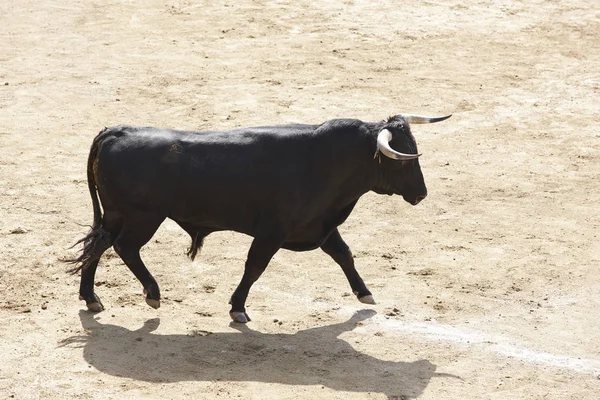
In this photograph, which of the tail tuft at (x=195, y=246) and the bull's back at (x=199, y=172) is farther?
the tail tuft at (x=195, y=246)

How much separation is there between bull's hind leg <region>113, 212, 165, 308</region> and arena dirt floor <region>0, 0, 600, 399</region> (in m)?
→ 0.34

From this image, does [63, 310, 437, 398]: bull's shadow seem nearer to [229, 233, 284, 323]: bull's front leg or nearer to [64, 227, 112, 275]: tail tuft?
[229, 233, 284, 323]: bull's front leg

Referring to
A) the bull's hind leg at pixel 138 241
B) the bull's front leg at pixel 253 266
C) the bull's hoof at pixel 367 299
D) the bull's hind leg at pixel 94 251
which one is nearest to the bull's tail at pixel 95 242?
the bull's hind leg at pixel 94 251

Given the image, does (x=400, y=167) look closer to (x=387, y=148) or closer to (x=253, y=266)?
(x=387, y=148)

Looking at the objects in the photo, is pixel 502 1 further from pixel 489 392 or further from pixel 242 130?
pixel 489 392

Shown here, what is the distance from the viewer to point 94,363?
934 centimetres

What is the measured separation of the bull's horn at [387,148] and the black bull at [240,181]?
0.03ft

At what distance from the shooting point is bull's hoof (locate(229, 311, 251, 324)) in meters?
10.1

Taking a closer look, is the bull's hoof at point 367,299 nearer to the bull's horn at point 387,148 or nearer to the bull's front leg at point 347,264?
the bull's front leg at point 347,264

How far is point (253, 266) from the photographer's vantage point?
10086 millimetres

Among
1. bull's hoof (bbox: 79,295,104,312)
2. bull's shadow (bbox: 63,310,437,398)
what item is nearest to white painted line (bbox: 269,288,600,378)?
bull's shadow (bbox: 63,310,437,398)

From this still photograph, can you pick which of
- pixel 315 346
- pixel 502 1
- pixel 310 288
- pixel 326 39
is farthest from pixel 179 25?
pixel 315 346

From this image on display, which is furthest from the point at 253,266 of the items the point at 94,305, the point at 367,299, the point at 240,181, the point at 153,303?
the point at 94,305

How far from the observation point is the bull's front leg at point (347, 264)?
10.6 metres
